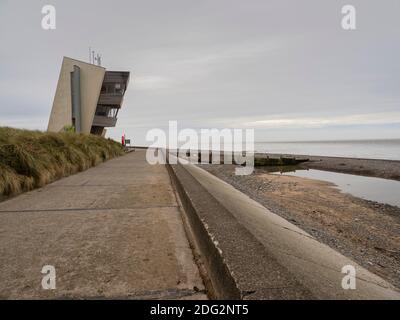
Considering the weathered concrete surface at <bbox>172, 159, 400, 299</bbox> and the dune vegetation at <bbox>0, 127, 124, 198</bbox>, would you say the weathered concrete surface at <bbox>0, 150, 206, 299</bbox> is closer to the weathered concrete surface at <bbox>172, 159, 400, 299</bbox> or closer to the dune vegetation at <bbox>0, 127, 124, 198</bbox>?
the weathered concrete surface at <bbox>172, 159, 400, 299</bbox>

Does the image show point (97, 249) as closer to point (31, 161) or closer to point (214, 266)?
point (214, 266)

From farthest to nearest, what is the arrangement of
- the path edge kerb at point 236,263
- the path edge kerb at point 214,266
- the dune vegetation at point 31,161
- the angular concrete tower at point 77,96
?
the angular concrete tower at point 77,96
the dune vegetation at point 31,161
the path edge kerb at point 214,266
the path edge kerb at point 236,263

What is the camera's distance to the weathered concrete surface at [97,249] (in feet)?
6.84

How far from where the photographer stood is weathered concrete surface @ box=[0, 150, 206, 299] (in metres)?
2.09

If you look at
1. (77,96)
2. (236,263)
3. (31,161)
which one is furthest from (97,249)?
(77,96)

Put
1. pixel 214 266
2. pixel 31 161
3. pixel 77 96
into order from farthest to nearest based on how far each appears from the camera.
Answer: pixel 77 96 → pixel 31 161 → pixel 214 266

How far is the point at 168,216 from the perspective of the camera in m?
4.23

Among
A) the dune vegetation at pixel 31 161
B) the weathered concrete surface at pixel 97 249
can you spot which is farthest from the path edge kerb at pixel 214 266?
the dune vegetation at pixel 31 161

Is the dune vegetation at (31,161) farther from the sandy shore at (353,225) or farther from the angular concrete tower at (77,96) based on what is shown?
the angular concrete tower at (77,96)

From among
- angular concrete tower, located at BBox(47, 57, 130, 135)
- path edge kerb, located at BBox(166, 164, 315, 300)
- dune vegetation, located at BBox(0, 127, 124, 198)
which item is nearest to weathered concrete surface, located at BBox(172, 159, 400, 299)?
path edge kerb, located at BBox(166, 164, 315, 300)

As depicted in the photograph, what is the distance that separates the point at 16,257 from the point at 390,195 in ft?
52.7

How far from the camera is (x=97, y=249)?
2.83 meters
